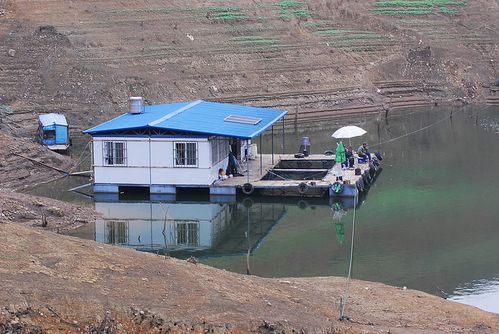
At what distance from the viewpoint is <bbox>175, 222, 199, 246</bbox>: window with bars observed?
33.4 meters

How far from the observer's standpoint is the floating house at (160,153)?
3988cm

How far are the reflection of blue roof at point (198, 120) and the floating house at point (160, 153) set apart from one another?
0.04m

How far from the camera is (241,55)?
75312 millimetres

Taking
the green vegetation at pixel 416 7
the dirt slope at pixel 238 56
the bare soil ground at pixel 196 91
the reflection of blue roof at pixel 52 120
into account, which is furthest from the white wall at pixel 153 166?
the green vegetation at pixel 416 7

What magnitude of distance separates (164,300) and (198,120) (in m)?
24.2

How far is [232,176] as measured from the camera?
42.4 meters

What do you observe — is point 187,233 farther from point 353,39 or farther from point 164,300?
point 353,39

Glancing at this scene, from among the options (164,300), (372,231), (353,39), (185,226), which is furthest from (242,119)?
(353,39)

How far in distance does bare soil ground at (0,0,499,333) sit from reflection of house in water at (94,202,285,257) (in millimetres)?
2065

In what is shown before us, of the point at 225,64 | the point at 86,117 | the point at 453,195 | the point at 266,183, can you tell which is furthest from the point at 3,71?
the point at 453,195

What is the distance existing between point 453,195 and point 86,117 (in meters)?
28.0

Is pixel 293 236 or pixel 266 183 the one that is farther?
pixel 266 183

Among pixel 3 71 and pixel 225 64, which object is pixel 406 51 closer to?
pixel 225 64

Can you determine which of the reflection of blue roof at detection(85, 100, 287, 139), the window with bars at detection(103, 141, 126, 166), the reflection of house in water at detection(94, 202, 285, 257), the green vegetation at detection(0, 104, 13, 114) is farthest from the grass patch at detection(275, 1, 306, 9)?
the reflection of house in water at detection(94, 202, 285, 257)
